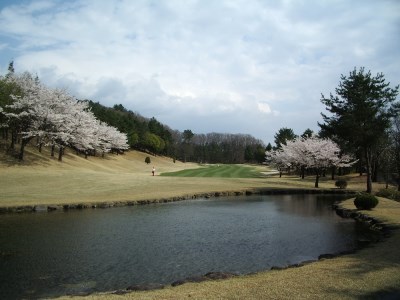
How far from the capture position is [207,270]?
14.8 m

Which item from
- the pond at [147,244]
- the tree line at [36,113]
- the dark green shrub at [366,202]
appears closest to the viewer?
the pond at [147,244]

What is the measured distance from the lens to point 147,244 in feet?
62.3

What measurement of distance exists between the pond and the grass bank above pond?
2.38m

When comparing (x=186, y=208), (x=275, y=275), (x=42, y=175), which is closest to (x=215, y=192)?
(x=186, y=208)

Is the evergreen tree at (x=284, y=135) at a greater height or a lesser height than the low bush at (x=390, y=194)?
greater

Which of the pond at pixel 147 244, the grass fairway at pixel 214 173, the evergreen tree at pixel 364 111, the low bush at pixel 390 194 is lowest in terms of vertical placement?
the pond at pixel 147 244

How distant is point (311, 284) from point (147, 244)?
1015cm

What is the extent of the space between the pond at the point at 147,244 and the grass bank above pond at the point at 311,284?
2376 mm

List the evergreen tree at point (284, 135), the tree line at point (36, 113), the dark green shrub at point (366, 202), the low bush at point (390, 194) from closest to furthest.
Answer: the dark green shrub at point (366, 202), the low bush at point (390, 194), the tree line at point (36, 113), the evergreen tree at point (284, 135)

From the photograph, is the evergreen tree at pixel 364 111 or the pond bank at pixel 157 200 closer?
the pond bank at pixel 157 200

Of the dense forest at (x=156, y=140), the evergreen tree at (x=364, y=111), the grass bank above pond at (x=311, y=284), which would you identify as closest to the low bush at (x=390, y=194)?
the evergreen tree at (x=364, y=111)

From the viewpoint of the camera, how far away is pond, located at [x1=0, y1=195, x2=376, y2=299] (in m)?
13.8

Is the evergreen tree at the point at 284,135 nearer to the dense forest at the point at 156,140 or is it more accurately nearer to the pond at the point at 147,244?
the dense forest at the point at 156,140

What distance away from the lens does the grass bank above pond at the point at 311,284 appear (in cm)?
1002
